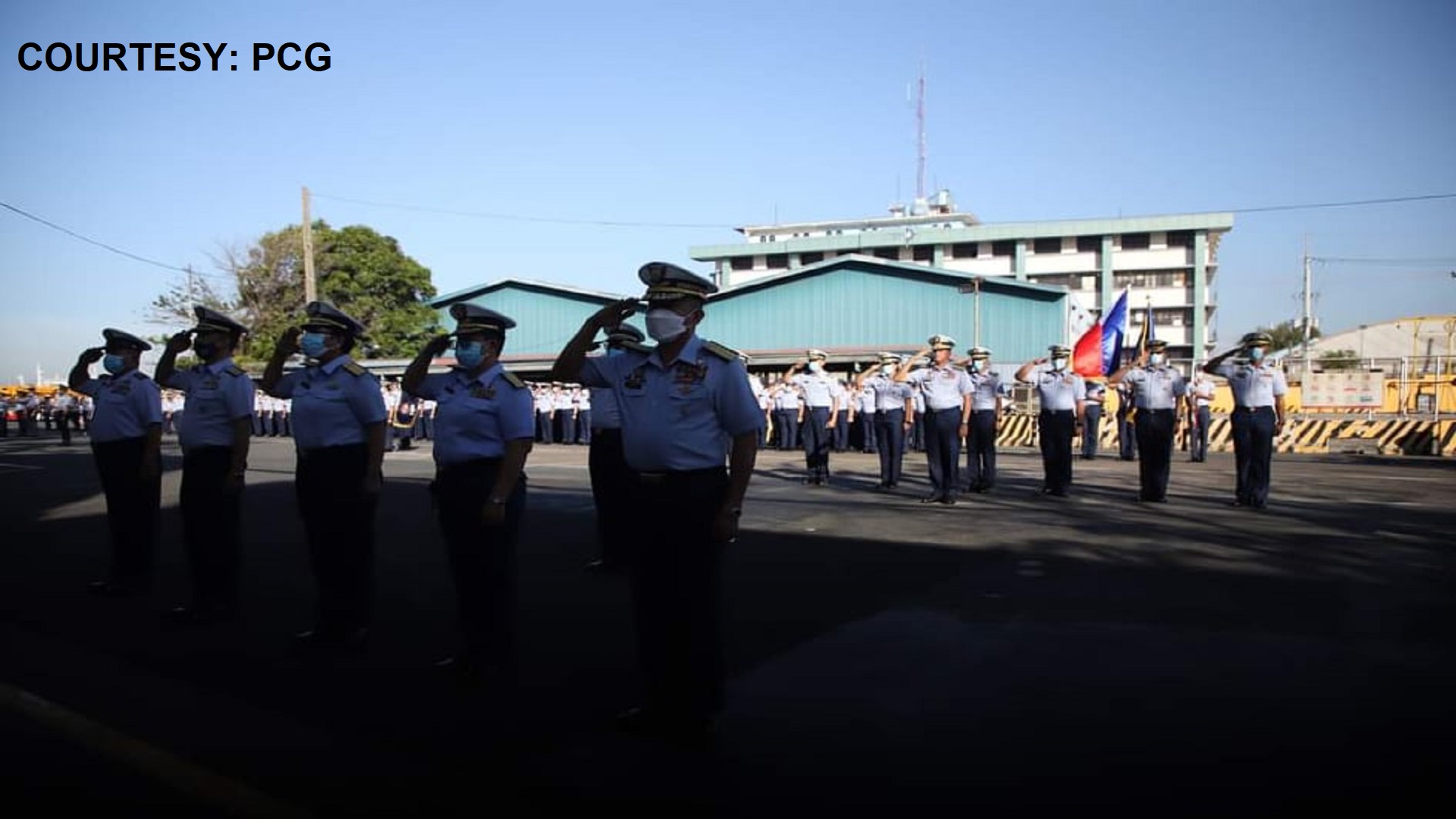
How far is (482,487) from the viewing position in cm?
519

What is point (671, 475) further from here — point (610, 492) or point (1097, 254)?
point (1097, 254)

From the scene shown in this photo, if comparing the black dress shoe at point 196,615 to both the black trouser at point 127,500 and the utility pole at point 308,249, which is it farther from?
the utility pole at point 308,249

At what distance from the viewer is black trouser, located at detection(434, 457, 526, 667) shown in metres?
5.13

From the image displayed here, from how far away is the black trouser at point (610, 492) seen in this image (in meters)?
7.84

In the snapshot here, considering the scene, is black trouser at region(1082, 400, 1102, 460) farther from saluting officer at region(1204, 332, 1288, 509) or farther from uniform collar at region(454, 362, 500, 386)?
uniform collar at region(454, 362, 500, 386)

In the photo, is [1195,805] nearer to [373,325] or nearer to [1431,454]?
[1431,454]

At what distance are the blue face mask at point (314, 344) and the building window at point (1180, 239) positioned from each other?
216ft

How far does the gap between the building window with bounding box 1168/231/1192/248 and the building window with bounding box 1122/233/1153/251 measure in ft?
3.72

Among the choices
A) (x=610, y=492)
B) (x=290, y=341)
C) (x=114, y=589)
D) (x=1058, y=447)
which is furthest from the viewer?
(x=1058, y=447)

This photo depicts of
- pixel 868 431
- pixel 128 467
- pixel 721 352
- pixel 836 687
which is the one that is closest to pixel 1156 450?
pixel 836 687

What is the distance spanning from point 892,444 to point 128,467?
368 inches

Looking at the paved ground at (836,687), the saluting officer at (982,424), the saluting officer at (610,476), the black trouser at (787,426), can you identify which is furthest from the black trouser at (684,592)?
the black trouser at (787,426)

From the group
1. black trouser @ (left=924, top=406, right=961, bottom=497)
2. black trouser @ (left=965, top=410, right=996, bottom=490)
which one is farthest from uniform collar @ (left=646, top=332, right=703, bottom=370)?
black trouser @ (left=965, top=410, right=996, bottom=490)

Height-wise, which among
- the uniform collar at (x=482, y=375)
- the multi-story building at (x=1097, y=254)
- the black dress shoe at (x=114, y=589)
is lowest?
the black dress shoe at (x=114, y=589)
